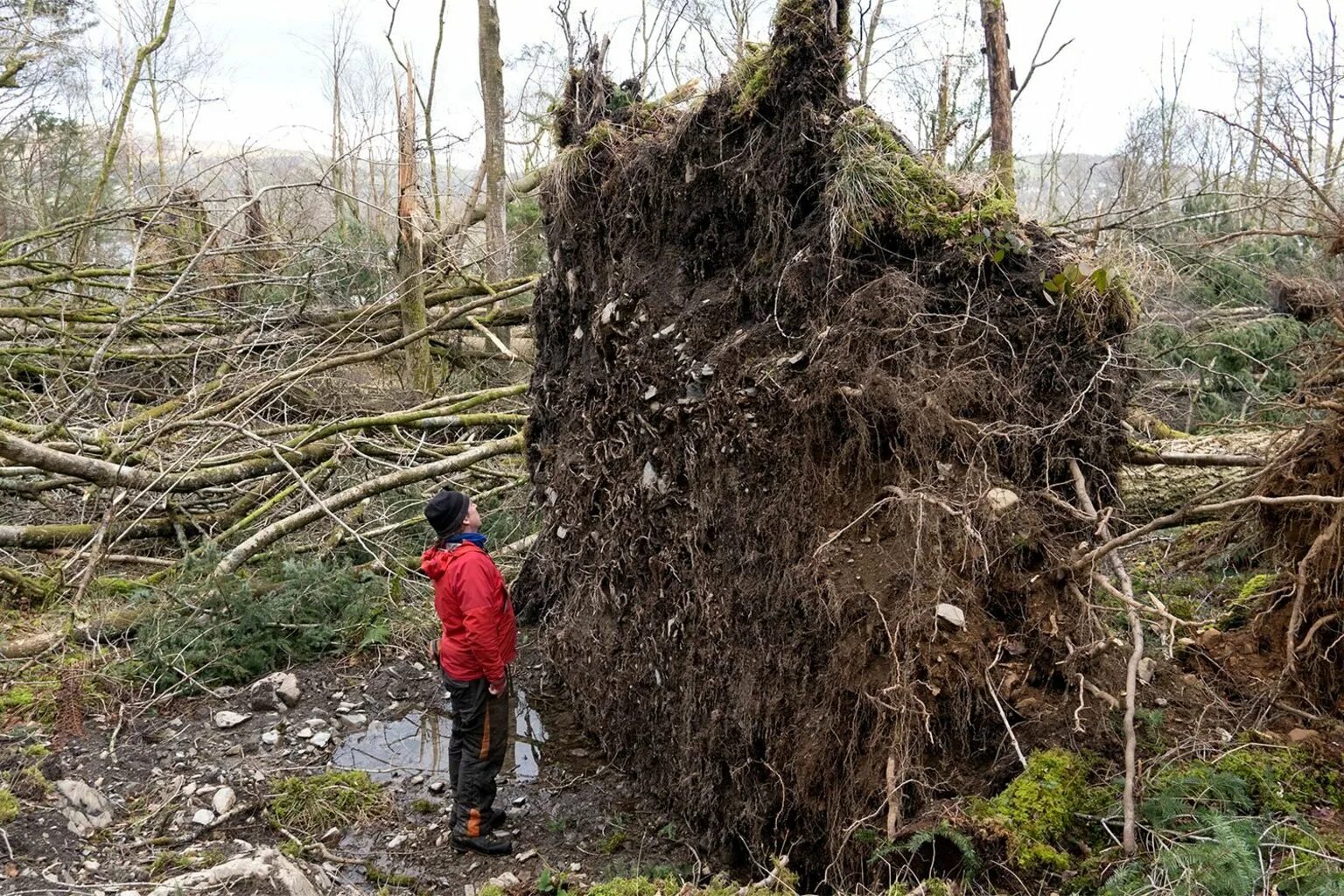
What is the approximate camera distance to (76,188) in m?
18.7

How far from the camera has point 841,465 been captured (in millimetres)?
3953

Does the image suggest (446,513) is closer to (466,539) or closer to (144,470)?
(466,539)

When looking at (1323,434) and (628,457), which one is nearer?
(1323,434)

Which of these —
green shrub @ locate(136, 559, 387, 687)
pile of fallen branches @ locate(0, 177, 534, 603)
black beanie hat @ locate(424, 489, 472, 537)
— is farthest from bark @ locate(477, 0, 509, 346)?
black beanie hat @ locate(424, 489, 472, 537)

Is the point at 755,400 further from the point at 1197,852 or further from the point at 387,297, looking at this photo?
the point at 387,297

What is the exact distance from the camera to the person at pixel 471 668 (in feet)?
15.5

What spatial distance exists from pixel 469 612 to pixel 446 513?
55 cm

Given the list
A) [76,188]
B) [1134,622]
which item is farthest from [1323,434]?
[76,188]

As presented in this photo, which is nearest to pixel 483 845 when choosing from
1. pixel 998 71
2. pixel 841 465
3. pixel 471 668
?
pixel 471 668

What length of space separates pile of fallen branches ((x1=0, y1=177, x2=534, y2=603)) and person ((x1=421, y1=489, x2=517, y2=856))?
66.8 inches

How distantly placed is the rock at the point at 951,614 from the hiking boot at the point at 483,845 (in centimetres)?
264

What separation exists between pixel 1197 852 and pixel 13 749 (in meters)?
5.92

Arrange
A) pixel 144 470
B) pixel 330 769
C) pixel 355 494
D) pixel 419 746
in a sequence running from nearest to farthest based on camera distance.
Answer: pixel 330 769 < pixel 419 746 < pixel 144 470 < pixel 355 494

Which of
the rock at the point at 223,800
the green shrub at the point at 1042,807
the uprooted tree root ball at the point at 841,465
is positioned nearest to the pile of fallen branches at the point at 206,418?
the rock at the point at 223,800
